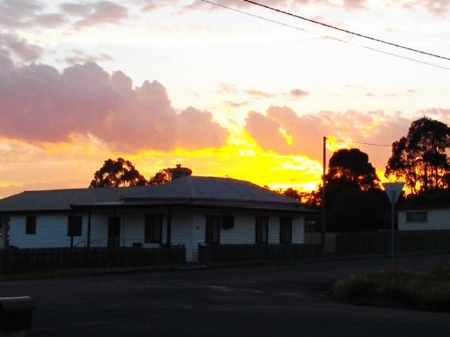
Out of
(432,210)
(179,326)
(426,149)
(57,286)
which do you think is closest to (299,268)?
(57,286)

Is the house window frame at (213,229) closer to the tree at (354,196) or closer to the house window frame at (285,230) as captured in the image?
the house window frame at (285,230)

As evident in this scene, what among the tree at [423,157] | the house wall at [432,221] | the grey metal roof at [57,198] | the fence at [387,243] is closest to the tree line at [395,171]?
the tree at [423,157]

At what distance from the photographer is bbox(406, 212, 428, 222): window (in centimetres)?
6259

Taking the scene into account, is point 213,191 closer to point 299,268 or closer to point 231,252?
point 231,252

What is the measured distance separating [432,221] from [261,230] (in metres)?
22.3

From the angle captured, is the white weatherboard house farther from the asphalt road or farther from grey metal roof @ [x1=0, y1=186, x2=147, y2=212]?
the asphalt road

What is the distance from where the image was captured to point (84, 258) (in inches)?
1433

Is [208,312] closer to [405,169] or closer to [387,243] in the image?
[387,243]

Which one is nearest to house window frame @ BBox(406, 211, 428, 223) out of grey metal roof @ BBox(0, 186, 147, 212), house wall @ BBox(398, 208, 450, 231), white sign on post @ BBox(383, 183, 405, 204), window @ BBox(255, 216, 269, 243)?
house wall @ BBox(398, 208, 450, 231)

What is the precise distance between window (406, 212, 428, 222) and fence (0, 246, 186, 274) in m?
29.5

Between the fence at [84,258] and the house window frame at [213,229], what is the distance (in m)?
3.03

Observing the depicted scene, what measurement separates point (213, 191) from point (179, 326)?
2966 cm

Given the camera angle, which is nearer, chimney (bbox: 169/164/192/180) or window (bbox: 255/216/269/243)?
window (bbox: 255/216/269/243)

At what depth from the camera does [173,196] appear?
41594mm
